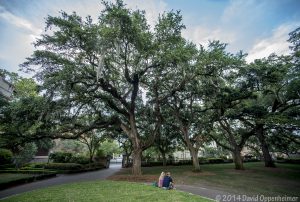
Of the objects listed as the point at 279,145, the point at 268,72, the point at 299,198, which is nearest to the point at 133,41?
the point at 268,72

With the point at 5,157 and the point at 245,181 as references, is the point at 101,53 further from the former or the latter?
the point at 5,157

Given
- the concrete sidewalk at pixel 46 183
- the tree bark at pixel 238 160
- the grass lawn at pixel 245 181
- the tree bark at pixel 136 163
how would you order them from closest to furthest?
1. the concrete sidewalk at pixel 46 183
2. the grass lawn at pixel 245 181
3. the tree bark at pixel 136 163
4. the tree bark at pixel 238 160

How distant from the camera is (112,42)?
15.7 meters

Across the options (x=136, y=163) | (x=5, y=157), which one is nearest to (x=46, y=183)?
(x=136, y=163)

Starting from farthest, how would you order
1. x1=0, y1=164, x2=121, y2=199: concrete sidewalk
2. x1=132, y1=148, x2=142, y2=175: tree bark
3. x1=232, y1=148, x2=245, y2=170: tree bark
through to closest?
x1=232, y1=148, x2=245, y2=170: tree bark < x1=132, y1=148, x2=142, y2=175: tree bark < x1=0, y1=164, x2=121, y2=199: concrete sidewalk

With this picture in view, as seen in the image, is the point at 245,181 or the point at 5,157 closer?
the point at 245,181

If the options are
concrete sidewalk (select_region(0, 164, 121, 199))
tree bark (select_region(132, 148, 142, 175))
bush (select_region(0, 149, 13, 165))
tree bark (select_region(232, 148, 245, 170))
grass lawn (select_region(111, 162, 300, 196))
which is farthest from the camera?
bush (select_region(0, 149, 13, 165))

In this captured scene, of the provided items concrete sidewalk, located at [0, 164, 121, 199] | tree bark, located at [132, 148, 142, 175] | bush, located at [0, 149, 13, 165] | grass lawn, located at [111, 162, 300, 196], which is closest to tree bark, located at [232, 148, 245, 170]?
grass lawn, located at [111, 162, 300, 196]

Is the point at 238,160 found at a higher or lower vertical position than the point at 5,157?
lower

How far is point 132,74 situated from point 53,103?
7.03 metres

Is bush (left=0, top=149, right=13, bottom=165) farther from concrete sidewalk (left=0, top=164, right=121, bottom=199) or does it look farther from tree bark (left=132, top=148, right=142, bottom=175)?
tree bark (left=132, top=148, right=142, bottom=175)

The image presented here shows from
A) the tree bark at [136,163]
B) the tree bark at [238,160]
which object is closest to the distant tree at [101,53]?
the tree bark at [136,163]

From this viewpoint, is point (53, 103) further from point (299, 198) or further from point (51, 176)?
point (299, 198)

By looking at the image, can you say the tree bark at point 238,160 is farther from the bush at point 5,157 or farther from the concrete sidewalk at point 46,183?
the bush at point 5,157
